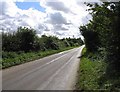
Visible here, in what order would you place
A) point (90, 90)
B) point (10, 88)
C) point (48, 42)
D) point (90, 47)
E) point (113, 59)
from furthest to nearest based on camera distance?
point (48, 42) → point (90, 47) → point (113, 59) → point (10, 88) → point (90, 90)

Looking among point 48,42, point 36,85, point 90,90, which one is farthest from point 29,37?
point 90,90

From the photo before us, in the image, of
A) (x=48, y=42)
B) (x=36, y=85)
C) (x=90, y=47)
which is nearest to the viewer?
(x=36, y=85)

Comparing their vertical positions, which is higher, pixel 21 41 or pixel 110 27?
pixel 110 27

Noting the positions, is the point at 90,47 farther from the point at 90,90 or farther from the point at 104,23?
the point at 90,90

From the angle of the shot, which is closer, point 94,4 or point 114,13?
point 114,13

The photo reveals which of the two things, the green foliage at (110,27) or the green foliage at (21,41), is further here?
the green foliage at (21,41)

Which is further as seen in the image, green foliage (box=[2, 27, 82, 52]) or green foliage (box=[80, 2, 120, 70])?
green foliage (box=[2, 27, 82, 52])

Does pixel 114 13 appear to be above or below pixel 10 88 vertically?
above

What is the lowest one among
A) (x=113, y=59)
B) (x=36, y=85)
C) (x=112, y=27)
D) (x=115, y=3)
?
(x=36, y=85)

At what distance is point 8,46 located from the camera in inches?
1593

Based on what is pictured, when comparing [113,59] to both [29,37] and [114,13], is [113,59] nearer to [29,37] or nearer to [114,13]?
[114,13]

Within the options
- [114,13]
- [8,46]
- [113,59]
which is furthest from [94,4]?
[8,46]

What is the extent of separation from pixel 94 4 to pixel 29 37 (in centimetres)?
3121

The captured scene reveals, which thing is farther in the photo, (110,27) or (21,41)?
(21,41)
